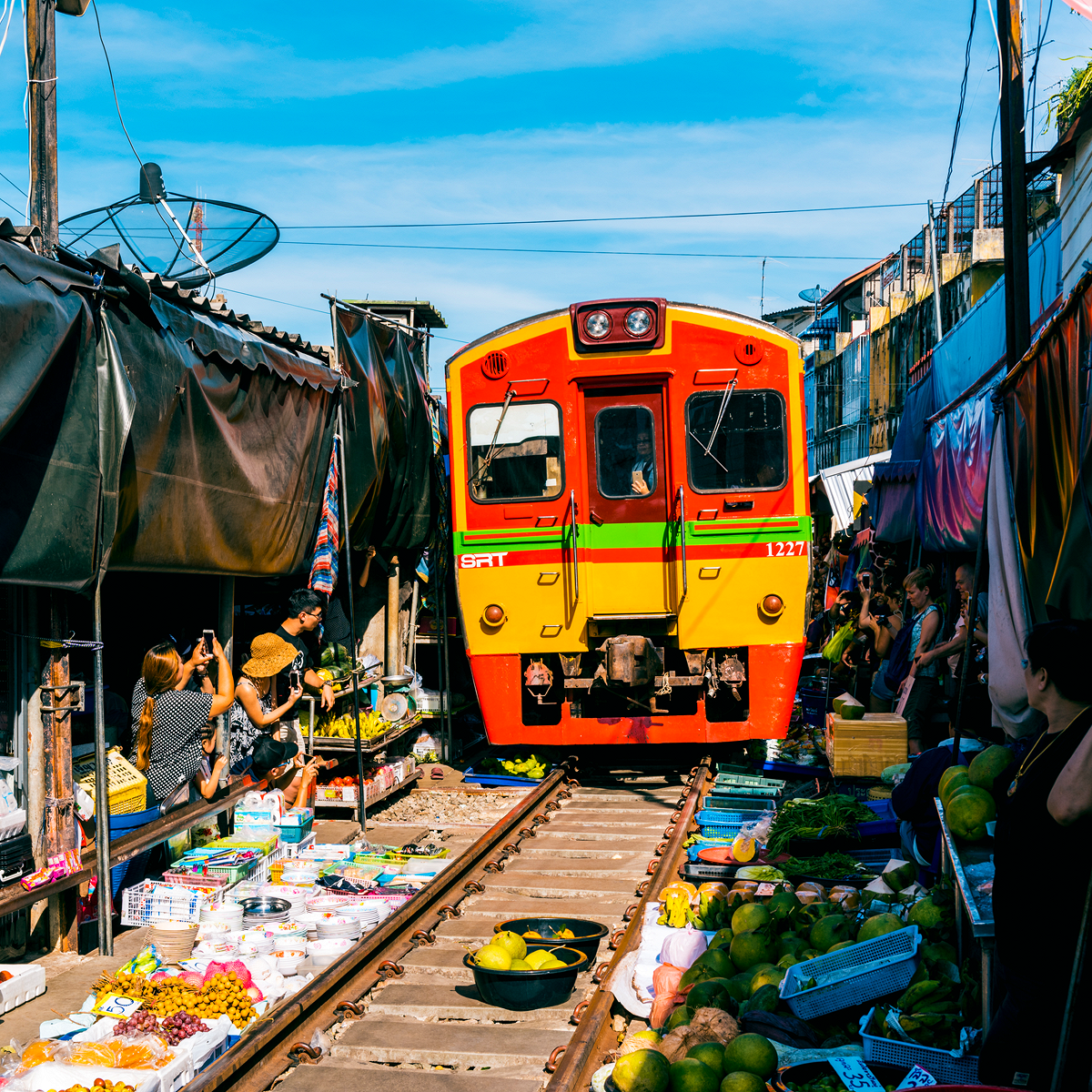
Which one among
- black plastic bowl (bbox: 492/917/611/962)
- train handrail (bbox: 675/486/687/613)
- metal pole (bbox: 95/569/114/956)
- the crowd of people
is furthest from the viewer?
train handrail (bbox: 675/486/687/613)

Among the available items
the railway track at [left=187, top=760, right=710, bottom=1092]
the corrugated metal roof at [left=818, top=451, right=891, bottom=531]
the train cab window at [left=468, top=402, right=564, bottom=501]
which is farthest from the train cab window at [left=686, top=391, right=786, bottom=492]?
the corrugated metal roof at [left=818, top=451, right=891, bottom=531]

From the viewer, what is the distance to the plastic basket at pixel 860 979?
13.1ft

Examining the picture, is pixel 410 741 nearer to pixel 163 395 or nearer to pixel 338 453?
pixel 338 453

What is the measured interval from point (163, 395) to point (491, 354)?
151 inches

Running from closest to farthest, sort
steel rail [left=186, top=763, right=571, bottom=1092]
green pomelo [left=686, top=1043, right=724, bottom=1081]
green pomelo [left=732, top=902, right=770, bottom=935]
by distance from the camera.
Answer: green pomelo [left=686, top=1043, right=724, bottom=1081] < steel rail [left=186, top=763, right=571, bottom=1092] < green pomelo [left=732, top=902, right=770, bottom=935]

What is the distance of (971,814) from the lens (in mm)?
4645

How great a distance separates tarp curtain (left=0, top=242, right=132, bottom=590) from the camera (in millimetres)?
4789

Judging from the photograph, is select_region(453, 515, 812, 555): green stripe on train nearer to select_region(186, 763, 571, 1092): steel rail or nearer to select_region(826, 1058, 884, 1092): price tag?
select_region(186, 763, 571, 1092): steel rail

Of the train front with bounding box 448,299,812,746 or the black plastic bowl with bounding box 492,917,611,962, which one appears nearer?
the black plastic bowl with bounding box 492,917,611,962

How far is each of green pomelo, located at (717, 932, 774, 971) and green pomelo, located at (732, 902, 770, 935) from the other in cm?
14

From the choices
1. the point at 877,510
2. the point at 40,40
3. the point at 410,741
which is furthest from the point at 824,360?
the point at 40,40

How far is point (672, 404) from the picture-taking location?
30.6 feet

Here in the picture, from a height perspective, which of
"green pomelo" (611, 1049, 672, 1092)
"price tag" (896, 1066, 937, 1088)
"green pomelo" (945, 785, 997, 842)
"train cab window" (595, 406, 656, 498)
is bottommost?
"green pomelo" (611, 1049, 672, 1092)

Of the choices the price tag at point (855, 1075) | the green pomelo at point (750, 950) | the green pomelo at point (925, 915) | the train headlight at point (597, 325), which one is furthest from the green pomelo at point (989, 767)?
the train headlight at point (597, 325)
